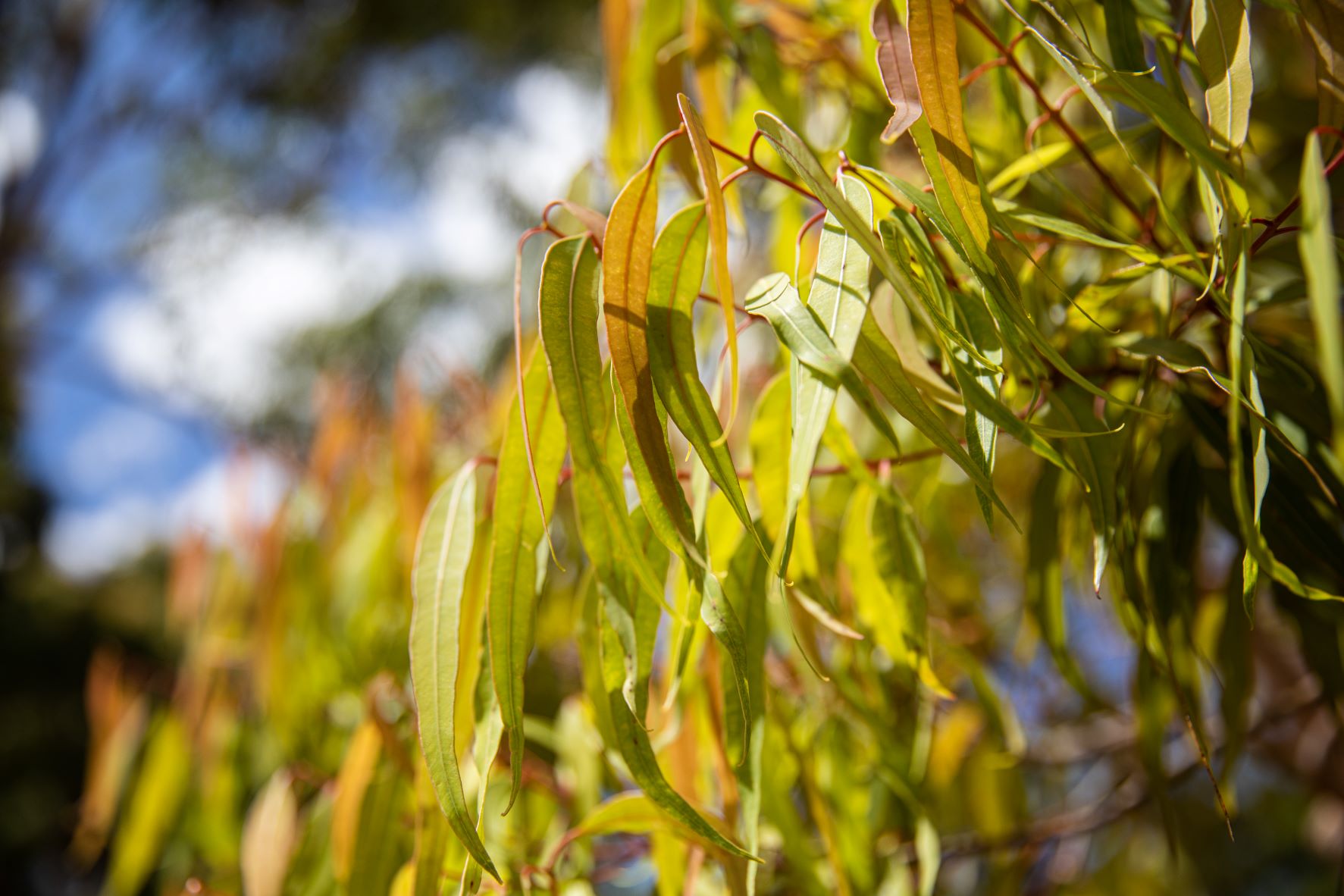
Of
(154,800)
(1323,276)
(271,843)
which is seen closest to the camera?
(1323,276)

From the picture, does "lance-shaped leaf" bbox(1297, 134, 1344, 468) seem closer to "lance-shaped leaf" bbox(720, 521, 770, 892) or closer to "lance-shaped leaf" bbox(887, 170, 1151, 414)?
"lance-shaped leaf" bbox(887, 170, 1151, 414)

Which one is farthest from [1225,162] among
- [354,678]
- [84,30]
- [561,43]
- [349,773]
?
[84,30]

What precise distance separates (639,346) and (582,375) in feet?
0.10

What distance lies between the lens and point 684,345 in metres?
0.39

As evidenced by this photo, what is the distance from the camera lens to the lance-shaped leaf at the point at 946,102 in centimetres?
37

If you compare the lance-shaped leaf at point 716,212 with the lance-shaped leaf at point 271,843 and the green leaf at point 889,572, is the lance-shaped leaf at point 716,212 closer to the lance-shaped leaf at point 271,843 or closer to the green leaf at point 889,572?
the green leaf at point 889,572

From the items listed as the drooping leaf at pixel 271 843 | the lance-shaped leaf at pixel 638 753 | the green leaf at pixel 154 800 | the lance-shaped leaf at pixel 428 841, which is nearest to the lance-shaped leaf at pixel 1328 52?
the lance-shaped leaf at pixel 638 753

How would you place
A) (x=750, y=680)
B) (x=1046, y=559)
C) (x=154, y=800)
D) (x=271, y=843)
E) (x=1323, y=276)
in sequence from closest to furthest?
(x=1323, y=276)
(x=750, y=680)
(x=1046, y=559)
(x=271, y=843)
(x=154, y=800)

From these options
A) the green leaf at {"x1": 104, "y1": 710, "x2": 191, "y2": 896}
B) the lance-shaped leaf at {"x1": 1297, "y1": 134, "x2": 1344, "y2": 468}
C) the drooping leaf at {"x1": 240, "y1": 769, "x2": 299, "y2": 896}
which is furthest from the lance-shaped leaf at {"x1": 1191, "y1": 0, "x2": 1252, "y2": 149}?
the green leaf at {"x1": 104, "y1": 710, "x2": 191, "y2": 896}

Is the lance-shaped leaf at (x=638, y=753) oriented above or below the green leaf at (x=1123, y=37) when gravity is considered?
below

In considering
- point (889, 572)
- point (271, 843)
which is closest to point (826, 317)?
point (889, 572)

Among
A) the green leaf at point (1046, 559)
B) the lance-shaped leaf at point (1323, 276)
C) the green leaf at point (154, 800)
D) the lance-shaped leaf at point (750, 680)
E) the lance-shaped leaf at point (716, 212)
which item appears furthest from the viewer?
the green leaf at point (154, 800)

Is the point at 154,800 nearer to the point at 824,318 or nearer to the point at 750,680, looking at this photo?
the point at 750,680

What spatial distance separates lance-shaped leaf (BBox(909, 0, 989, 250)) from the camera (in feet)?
1.21
